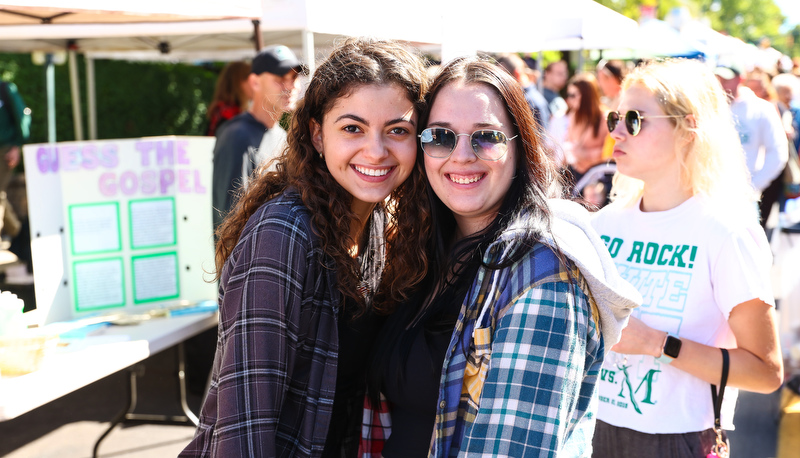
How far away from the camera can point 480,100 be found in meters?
1.70

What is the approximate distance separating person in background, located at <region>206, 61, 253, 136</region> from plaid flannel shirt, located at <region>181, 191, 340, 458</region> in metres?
5.06

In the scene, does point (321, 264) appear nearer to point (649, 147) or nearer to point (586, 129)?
point (649, 147)

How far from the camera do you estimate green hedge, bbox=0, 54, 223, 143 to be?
10.2 meters

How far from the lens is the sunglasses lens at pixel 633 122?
7.61 ft

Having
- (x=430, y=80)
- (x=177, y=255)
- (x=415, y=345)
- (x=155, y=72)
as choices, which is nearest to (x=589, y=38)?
(x=177, y=255)

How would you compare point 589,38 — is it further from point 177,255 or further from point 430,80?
point 430,80

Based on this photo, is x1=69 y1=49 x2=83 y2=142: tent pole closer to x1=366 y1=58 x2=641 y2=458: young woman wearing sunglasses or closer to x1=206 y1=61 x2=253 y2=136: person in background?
x1=206 y1=61 x2=253 y2=136: person in background

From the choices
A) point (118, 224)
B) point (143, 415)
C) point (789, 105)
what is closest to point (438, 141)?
point (118, 224)

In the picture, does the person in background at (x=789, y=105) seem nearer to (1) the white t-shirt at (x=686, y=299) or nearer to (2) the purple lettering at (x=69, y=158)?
(1) the white t-shirt at (x=686, y=299)

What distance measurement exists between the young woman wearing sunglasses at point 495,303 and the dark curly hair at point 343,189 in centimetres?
7

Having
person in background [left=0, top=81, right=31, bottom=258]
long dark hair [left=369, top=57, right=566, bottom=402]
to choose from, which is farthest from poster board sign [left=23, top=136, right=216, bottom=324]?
person in background [left=0, top=81, right=31, bottom=258]

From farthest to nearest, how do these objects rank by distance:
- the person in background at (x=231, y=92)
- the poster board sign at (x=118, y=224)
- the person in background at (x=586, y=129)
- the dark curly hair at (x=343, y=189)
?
the person in background at (x=231, y=92), the person in background at (x=586, y=129), the poster board sign at (x=118, y=224), the dark curly hair at (x=343, y=189)

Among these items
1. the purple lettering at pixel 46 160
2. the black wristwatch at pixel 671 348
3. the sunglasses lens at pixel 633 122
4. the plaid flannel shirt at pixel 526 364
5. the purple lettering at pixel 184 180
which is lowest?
the black wristwatch at pixel 671 348

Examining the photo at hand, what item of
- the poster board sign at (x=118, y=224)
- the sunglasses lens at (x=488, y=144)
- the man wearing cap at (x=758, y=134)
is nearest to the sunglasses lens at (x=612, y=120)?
the sunglasses lens at (x=488, y=144)
